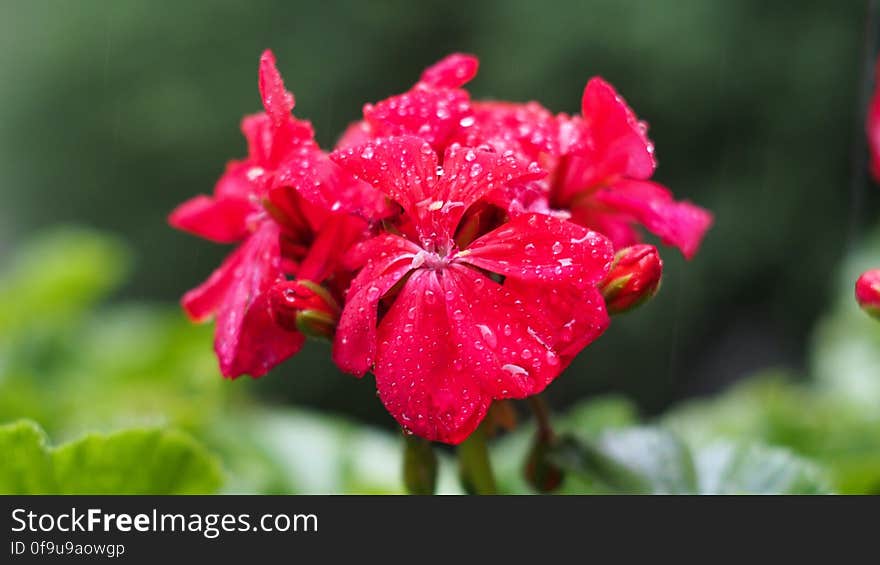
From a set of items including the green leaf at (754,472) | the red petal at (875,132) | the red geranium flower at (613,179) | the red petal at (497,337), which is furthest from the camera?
the red petal at (875,132)

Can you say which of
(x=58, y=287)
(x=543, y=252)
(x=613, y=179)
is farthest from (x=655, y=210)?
(x=58, y=287)

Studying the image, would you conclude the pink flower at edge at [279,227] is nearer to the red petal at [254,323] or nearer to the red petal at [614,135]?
the red petal at [254,323]

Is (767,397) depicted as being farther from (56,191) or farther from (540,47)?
(56,191)

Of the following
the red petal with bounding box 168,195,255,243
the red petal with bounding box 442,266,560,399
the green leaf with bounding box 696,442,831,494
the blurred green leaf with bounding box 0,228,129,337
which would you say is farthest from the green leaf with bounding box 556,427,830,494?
the blurred green leaf with bounding box 0,228,129,337

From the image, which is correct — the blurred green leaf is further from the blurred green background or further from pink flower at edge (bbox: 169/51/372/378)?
pink flower at edge (bbox: 169/51/372/378)

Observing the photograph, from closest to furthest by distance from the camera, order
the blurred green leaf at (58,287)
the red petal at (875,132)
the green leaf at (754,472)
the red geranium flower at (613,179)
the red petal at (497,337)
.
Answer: the red petal at (497,337)
the red geranium flower at (613,179)
the green leaf at (754,472)
the red petal at (875,132)
the blurred green leaf at (58,287)

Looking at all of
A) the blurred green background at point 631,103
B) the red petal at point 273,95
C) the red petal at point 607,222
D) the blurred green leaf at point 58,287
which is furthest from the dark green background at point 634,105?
the red petal at point 273,95

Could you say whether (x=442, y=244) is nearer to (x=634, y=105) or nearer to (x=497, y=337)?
(x=497, y=337)
